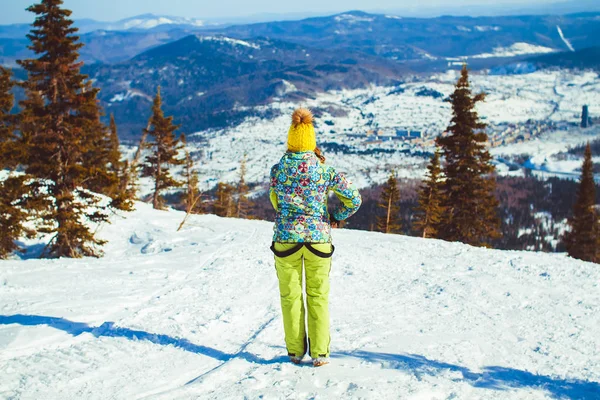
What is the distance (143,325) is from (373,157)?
18285cm

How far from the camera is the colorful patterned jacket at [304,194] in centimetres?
473

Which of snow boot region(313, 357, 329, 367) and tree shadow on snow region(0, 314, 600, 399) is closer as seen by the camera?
tree shadow on snow region(0, 314, 600, 399)

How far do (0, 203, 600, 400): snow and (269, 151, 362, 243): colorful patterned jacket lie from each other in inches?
56.0

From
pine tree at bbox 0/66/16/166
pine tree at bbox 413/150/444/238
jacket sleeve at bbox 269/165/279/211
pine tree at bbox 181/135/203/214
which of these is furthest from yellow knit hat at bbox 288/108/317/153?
pine tree at bbox 413/150/444/238

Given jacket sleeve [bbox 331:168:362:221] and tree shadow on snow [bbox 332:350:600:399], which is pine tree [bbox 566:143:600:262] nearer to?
tree shadow on snow [bbox 332:350:600:399]

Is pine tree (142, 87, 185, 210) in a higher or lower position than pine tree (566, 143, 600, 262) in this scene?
higher

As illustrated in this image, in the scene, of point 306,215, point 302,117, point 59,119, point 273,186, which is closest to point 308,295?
point 306,215

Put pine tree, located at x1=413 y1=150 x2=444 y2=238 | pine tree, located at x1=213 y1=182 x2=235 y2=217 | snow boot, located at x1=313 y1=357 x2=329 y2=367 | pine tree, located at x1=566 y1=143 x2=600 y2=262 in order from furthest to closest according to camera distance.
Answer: pine tree, located at x1=213 y1=182 x2=235 y2=217
pine tree, located at x1=566 y1=143 x2=600 y2=262
pine tree, located at x1=413 y1=150 x2=444 y2=238
snow boot, located at x1=313 y1=357 x2=329 y2=367

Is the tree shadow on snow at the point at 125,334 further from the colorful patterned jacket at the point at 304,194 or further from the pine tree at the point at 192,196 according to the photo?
the pine tree at the point at 192,196

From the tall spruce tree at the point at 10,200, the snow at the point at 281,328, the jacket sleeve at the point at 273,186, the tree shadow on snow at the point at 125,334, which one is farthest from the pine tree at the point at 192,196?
the jacket sleeve at the point at 273,186

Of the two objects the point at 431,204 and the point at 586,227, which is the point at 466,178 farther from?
the point at 586,227

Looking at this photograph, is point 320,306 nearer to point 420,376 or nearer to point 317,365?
point 317,365

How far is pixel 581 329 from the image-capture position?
6.42 metres

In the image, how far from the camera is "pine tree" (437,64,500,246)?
23.9 meters
